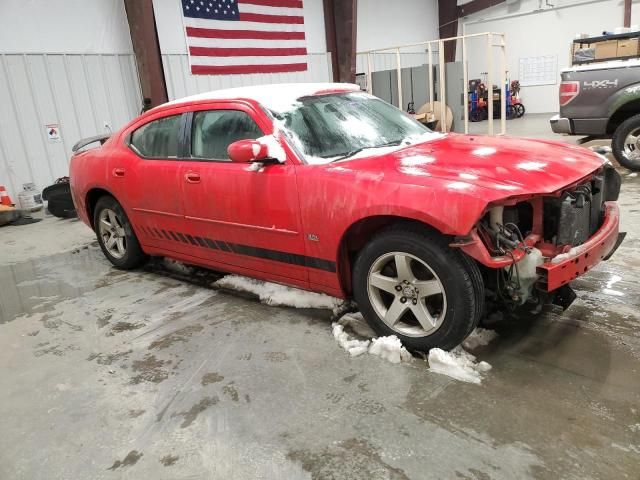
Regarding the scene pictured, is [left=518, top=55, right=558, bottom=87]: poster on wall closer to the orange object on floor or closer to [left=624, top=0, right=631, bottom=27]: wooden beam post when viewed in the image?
[left=624, top=0, right=631, bottom=27]: wooden beam post

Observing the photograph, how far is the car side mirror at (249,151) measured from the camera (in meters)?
2.84

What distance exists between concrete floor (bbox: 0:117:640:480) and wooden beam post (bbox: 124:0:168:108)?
6455mm

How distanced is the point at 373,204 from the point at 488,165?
0.64m

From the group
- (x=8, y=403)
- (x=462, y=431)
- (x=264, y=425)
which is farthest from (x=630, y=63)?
(x=8, y=403)

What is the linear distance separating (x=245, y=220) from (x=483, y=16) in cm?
1799

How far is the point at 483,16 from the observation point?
1794 centimetres

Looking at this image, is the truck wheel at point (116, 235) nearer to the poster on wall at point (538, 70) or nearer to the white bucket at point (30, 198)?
the white bucket at point (30, 198)

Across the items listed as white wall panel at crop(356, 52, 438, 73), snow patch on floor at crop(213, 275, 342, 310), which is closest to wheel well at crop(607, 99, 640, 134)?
snow patch on floor at crop(213, 275, 342, 310)

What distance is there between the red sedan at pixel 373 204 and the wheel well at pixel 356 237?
12 millimetres

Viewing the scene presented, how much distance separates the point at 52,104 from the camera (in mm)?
8258

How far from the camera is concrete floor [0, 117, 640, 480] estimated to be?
6.41 feet

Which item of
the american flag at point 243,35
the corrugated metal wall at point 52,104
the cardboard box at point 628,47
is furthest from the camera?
the american flag at point 243,35

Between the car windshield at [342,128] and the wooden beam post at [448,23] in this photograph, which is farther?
the wooden beam post at [448,23]

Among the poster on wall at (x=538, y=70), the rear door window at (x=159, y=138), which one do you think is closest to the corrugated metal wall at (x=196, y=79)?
the rear door window at (x=159, y=138)
